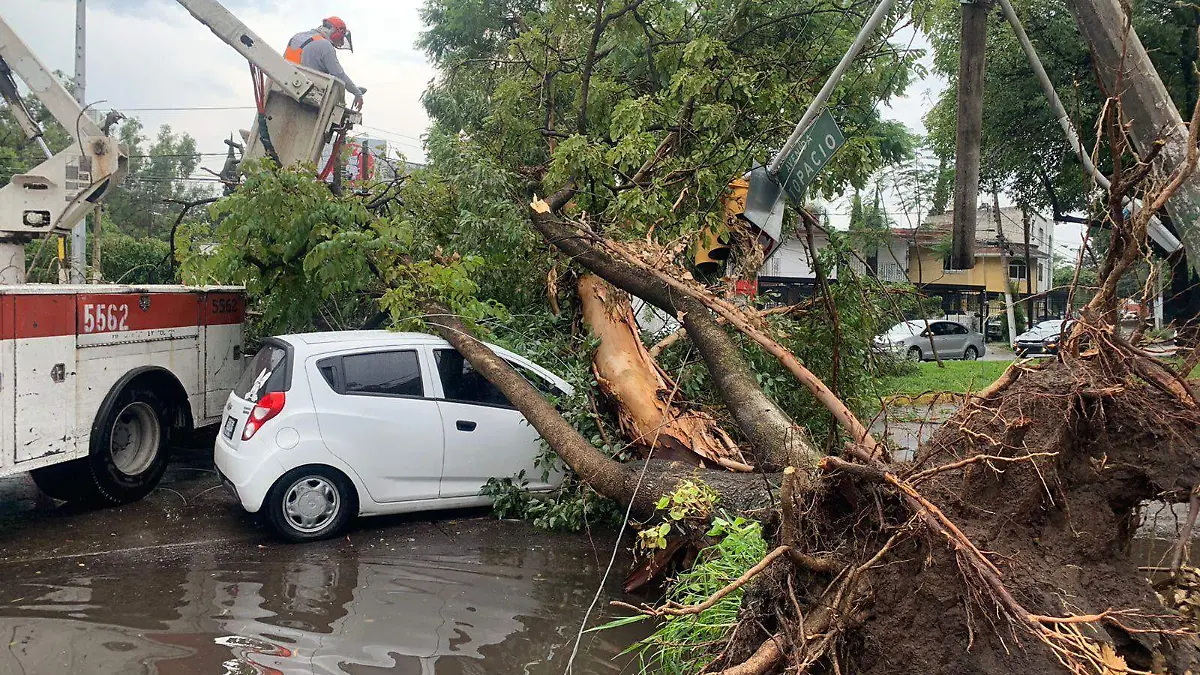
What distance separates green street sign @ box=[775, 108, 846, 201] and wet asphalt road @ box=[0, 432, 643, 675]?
2.87 meters

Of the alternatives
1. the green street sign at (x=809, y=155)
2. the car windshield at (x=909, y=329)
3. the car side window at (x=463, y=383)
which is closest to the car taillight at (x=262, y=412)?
the car side window at (x=463, y=383)

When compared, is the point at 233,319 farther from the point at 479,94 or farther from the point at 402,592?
the point at 479,94

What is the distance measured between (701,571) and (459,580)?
1.82 meters

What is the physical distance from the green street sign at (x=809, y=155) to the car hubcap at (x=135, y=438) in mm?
5713

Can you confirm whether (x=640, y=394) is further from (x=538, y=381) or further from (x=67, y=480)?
(x=67, y=480)

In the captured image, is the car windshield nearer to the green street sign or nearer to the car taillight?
the green street sign

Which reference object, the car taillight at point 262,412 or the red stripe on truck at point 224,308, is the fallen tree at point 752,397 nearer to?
the red stripe on truck at point 224,308

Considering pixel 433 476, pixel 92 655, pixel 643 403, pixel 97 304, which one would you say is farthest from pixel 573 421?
pixel 97 304

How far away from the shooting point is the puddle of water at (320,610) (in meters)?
4.12

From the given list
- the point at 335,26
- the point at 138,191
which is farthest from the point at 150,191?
the point at 335,26

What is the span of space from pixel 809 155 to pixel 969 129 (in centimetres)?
108

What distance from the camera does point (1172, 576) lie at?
11.6ft

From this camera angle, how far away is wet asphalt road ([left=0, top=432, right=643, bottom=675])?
415 cm

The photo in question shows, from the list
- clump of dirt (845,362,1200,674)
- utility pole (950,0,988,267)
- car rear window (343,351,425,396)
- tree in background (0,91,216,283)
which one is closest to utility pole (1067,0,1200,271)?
utility pole (950,0,988,267)
